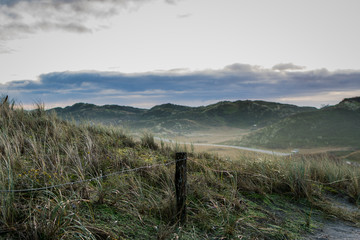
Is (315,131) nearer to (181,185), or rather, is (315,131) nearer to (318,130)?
(318,130)

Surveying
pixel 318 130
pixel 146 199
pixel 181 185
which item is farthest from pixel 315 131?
pixel 181 185

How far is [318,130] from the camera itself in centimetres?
6200

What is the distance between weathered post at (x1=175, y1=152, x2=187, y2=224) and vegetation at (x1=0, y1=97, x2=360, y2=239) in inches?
6.3

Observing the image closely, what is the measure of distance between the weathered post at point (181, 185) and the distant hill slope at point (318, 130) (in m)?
55.5

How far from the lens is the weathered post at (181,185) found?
4.40 metres

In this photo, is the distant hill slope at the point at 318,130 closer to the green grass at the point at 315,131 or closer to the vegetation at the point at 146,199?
the green grass at the point at 315,131

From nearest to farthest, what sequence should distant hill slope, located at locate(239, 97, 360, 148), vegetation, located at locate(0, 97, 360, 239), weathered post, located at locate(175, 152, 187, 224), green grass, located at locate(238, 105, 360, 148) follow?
vegetation, located at locate(0, 97, 360, 239), weathered post, located at locate(175, 152, 187, 224), green grass, located at locate(238, 105, 360, 148), distant hill slope, located at locate(239, 97, 360, 148)

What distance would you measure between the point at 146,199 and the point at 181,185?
99 centimetres

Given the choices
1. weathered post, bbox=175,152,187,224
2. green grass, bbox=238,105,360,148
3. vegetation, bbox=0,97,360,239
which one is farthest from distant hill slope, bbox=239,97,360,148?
weathered post, bbox=175,152,187,224

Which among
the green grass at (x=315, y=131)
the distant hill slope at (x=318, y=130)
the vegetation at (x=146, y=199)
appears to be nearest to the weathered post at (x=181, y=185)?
the vegetation at (x=146, y=199)

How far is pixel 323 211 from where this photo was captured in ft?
21.0

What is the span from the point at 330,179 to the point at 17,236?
8.92 m

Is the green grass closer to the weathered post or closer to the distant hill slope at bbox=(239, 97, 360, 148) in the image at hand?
the distant hill slope at bbox=(239, 97, 360, 148)

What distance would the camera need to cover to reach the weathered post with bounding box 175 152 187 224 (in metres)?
4.40
